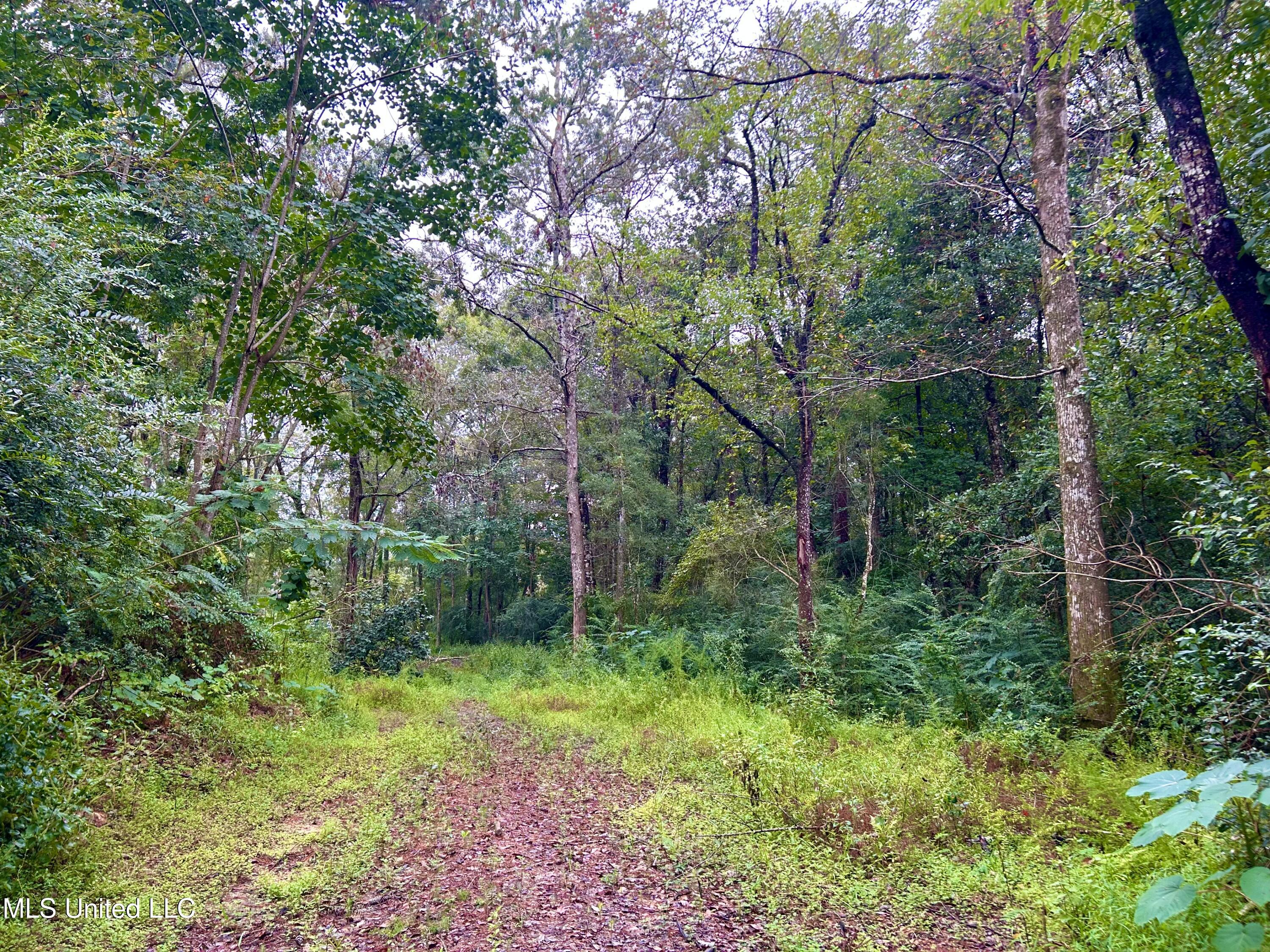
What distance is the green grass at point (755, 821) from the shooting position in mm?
2836

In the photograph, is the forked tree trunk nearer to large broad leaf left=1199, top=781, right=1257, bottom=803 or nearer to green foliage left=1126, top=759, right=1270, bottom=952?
green foliage left=1126, top=759, right=1270, bottom=952

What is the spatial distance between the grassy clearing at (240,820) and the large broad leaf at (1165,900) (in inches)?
142

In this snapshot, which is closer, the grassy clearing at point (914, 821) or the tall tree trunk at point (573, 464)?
the grassy clearing at point (914, 821)

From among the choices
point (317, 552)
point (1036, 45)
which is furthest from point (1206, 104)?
point (317, 552)

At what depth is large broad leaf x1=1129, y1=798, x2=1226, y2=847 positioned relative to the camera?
185cm

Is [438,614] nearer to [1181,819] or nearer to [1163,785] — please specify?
[1163,785]

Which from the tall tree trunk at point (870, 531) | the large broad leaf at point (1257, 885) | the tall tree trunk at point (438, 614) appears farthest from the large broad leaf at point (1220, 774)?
the tall tree trunk at point (438, 614)

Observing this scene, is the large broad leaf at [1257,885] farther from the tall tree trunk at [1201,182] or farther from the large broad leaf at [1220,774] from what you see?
the tall tree trunk at [1201,182]

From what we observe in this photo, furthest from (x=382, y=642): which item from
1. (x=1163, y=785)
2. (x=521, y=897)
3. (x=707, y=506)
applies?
(x=1163, y=785)

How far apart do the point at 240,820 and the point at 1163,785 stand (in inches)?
200

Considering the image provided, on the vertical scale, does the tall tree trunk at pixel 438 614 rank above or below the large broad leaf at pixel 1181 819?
below

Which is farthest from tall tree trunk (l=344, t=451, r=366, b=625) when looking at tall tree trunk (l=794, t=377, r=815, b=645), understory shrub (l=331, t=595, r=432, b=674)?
tall tree trunk (l=794, t=377, r=815, b=645)

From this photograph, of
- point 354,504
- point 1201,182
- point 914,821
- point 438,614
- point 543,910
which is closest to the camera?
point 1201,182

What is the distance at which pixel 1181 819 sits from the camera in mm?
1944
